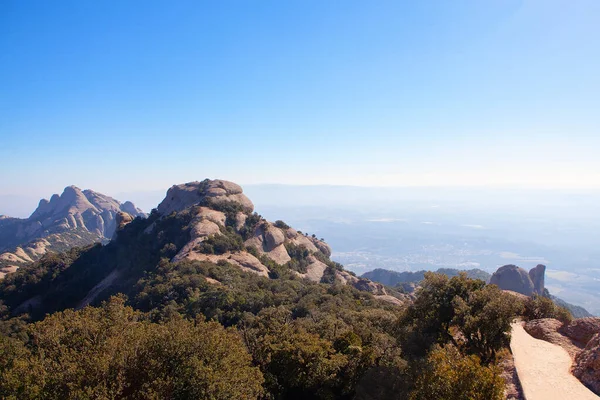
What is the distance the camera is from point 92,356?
15422 mm

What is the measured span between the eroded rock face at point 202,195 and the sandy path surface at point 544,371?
7016 cm

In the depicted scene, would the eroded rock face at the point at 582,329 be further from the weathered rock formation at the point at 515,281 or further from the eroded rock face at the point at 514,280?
the eroded rock face at the point at 514,280

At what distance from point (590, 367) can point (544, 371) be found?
6.29 feet

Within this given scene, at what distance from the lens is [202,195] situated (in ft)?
281

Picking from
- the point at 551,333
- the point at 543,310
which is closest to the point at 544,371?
the point at 551,333

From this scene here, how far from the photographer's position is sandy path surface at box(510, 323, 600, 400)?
14750mm

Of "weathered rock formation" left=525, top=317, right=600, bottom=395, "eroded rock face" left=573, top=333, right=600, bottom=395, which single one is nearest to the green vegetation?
"eroded rock face" left=573, top=333, right=600, bottom=395

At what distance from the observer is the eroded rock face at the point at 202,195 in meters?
83.8

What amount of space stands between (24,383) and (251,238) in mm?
58559

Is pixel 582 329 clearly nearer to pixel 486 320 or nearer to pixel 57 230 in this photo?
pixel 486 320

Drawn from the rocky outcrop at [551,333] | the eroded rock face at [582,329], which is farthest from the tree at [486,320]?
the eroded rock face at [582,329]

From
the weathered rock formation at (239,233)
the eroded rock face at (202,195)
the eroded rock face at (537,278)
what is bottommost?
the eroded rock face at (537,278)

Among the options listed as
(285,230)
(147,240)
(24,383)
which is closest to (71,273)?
(147,240)

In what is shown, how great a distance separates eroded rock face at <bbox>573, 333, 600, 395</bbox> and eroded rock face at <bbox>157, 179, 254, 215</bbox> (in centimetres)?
7260
